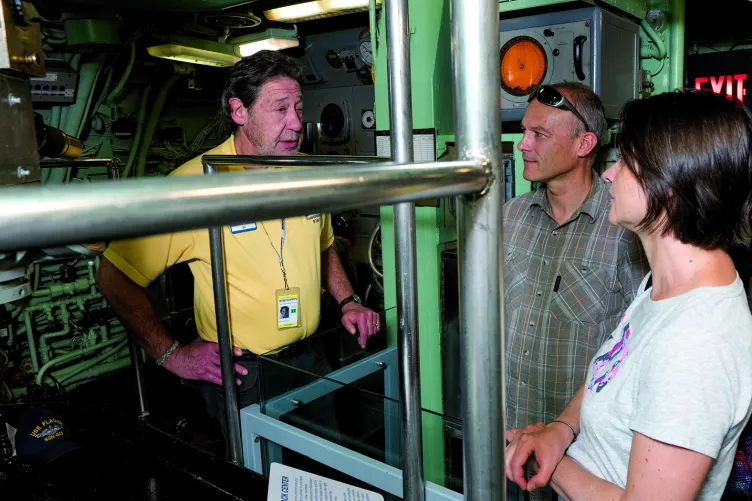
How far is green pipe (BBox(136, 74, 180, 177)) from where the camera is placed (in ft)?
18.4

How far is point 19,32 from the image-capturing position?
65 centimetres

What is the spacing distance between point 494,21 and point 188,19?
523 centimetres

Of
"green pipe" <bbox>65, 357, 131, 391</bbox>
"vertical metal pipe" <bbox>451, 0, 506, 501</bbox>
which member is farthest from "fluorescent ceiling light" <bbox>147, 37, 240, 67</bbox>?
"vertical metal pipe" <bbox>451, 0, 506, 501</bbox>

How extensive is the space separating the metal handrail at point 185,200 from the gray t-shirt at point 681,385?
683 millimetres

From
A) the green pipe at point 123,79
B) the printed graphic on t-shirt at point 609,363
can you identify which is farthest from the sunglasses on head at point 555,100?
the green pipe at point 123,79

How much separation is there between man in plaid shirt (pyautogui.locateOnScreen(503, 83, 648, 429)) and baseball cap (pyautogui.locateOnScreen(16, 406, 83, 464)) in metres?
1.42

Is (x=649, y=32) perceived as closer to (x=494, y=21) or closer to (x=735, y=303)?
(x=735, y=303)

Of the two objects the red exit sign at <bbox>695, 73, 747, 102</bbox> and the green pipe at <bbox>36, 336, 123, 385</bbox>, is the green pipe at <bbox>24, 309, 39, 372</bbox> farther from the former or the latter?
the red exit sign at <bbox>695, 73, 747, 102</bbox>

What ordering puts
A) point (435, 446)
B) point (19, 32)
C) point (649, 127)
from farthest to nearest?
point (435, 446)
point (649, 127)
point (19, 32)

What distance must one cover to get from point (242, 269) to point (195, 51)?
3.53 meters

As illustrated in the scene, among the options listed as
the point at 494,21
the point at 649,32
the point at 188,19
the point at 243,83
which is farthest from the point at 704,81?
the point at 188,19

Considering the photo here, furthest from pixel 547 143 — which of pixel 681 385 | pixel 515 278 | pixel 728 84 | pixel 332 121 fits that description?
pixel 332 121

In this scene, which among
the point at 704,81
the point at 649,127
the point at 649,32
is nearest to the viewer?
the point at 649,127

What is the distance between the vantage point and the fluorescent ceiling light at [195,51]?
16.3 feet
